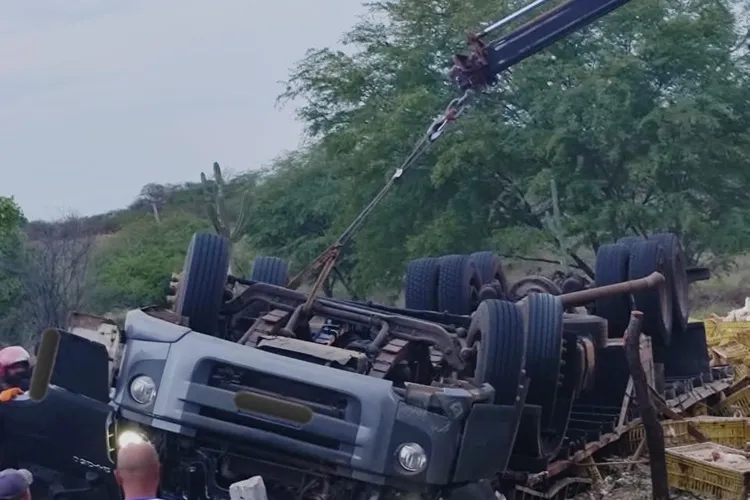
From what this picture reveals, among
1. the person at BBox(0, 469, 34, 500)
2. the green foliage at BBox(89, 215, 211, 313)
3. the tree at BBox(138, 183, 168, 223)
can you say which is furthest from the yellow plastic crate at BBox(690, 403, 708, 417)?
the tree at BBox(138, 183, 168, 223)

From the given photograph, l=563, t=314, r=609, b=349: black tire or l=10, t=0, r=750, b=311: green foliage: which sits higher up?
l=10, t=0, r=750, b=311: green foliage

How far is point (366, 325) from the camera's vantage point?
24.3 feet

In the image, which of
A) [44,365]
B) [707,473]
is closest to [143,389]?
[44,365]

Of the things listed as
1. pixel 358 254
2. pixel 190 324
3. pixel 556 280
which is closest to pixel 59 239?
pixel 358 254

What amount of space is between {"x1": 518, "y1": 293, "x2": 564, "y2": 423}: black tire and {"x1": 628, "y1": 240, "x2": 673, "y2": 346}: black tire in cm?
236

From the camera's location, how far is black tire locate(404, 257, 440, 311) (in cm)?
964

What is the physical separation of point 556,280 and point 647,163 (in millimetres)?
12714

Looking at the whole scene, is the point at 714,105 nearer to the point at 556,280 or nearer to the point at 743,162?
the point at 743,162

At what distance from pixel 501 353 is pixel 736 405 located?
5481 mm

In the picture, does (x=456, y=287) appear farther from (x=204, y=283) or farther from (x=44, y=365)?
(x=44, y=365)

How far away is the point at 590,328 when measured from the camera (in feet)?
28.4

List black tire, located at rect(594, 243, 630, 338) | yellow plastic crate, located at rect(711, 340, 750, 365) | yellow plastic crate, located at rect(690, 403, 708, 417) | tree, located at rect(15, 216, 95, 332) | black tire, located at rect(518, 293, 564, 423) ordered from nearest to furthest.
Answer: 1. black tire, located at rect(518, 293, 564, 423)
2. black tire, located at rect(594, 243, 630, 338)
3. yellow plastic crate, located at rect(690, 403, 708, 417)
4. yellow plastic crate, located at rect(711, 340, 750, 365)
5. tree, located at rect(15, 216, 95, 332)

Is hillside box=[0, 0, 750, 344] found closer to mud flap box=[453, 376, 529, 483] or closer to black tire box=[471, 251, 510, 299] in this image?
black tire box=[471, 251, 510, 299]

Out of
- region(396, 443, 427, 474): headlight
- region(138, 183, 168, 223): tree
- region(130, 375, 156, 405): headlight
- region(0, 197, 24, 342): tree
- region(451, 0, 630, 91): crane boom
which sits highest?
region(451, 0, 630, 91): crane boom
